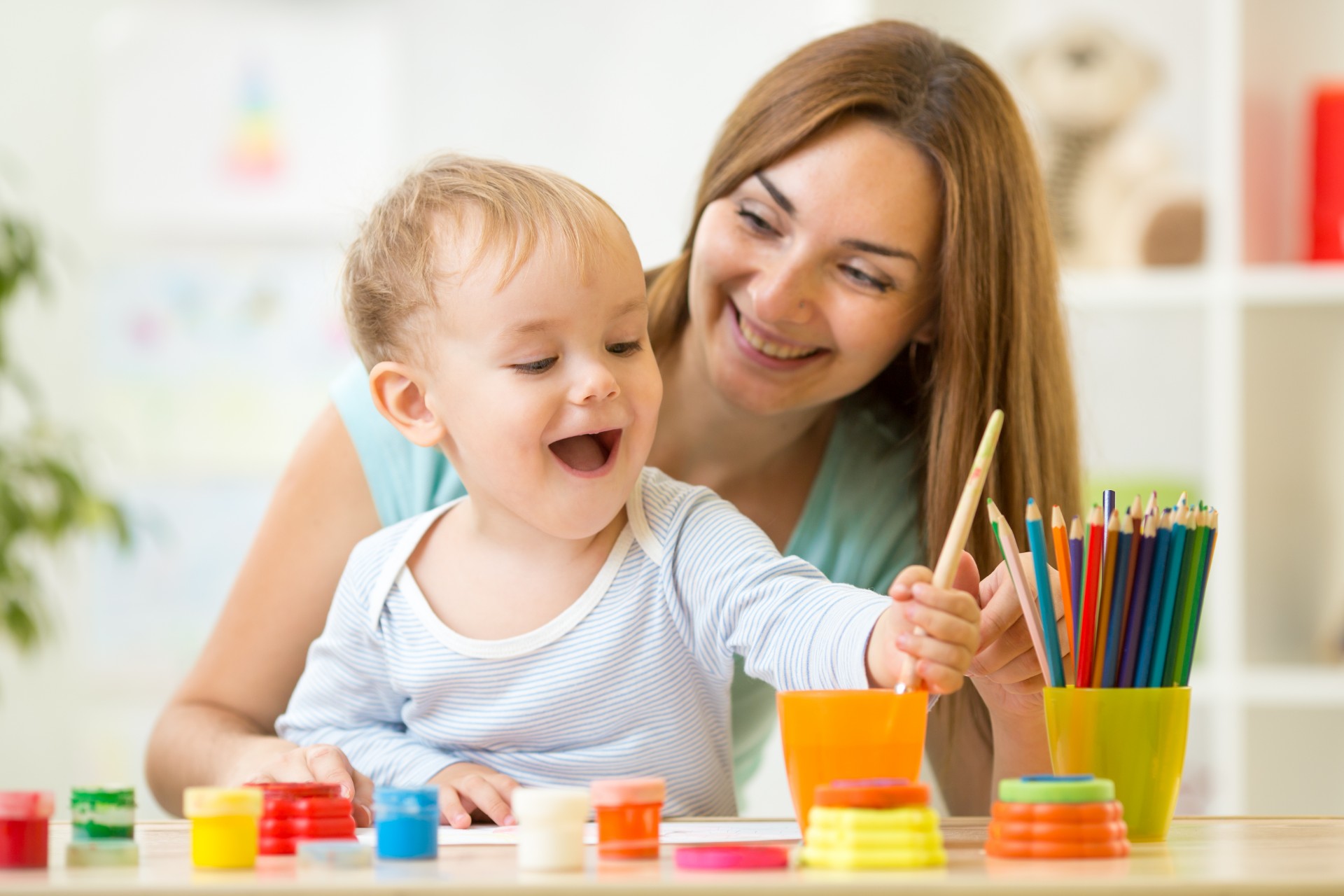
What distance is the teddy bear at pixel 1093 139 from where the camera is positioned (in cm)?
228

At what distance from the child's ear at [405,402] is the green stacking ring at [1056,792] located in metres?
0.47

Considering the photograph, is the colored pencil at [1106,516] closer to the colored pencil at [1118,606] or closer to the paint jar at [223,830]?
the colored pencil at [1118,606]

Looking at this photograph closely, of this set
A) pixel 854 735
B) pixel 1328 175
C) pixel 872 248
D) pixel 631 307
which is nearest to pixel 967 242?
pixel 872 248

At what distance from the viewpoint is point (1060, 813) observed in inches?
23.0

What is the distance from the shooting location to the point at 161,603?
2994 millimetres

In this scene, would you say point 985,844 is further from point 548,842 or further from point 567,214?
point 567,214

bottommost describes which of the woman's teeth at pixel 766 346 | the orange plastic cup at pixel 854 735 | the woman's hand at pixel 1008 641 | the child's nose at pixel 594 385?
the orange plastic cup at pixel 854 735

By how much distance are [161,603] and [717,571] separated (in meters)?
2.44

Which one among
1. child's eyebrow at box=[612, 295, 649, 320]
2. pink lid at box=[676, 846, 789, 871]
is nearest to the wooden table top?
pink lid at box=[676, 846, 789, 871]

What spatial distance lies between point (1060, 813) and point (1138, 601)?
6.9 inches

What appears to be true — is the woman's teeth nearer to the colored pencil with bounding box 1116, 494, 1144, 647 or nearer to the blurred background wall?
the colored pencil with bounding box 1116, 494, 1144, 647

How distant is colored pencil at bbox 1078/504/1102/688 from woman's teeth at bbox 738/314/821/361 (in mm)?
486

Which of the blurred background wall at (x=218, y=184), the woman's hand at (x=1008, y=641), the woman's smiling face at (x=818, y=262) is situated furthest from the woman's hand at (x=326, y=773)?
the blurred background wall at (x=218, y=184)

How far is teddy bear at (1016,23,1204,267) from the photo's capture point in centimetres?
228
